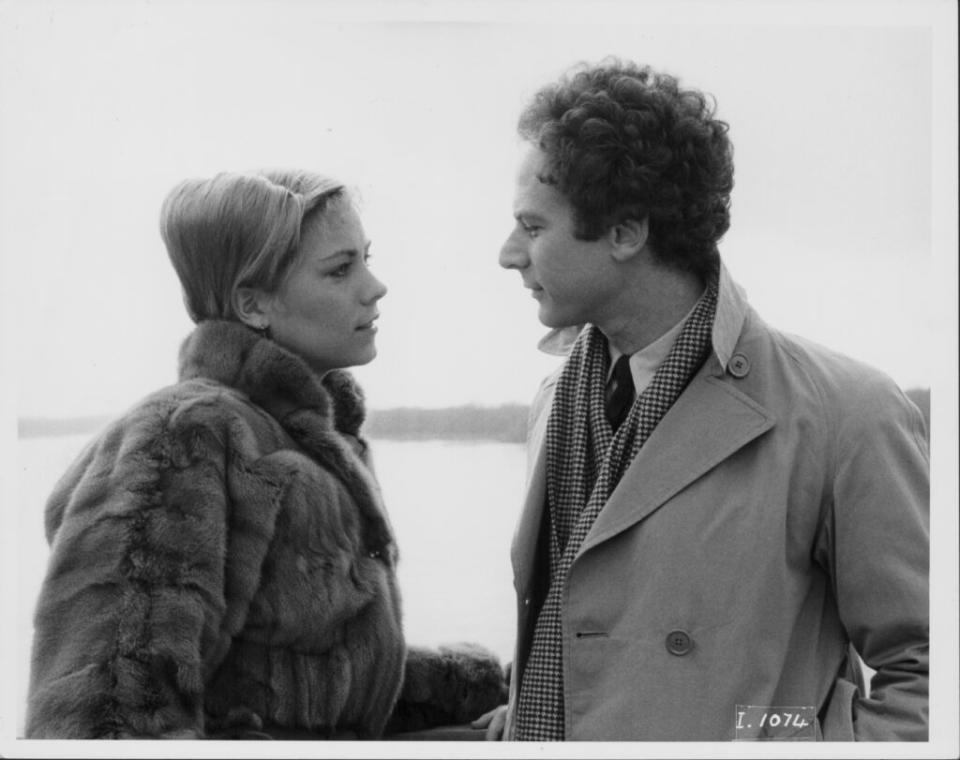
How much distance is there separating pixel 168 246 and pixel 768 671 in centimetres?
162

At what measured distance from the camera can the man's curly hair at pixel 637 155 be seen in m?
2.79

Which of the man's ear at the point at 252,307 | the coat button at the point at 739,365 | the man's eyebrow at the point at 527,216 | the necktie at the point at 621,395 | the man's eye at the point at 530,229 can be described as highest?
the man's eyebrow at the point at 527,216

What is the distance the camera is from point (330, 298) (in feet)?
9.59

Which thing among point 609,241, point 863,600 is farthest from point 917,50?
point 863,600

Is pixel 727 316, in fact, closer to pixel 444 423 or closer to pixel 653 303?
pixel 653 303

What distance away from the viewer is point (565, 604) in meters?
2.72

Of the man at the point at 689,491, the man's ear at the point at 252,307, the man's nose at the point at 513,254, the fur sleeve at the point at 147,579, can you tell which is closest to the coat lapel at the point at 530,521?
the man at the point at 689,491

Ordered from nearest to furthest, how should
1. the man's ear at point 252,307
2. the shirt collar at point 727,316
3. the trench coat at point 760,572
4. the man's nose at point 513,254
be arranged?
the trench coat at point 760,572 → the shirt collar at point 727,316 → the man's ear at point 252,307 → the man's nose at point 513,254

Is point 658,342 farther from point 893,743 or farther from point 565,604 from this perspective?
point 893,743

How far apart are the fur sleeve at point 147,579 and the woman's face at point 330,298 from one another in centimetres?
36

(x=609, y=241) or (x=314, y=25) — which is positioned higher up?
(x=314, y=25)

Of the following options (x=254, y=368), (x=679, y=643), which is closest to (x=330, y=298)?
(x=254, y=368)

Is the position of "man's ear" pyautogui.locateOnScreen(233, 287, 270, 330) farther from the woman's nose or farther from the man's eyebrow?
the man's eyebrow

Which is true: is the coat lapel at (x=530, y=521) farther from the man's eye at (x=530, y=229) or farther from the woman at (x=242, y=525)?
the man's eye at (x=530, y=229)
